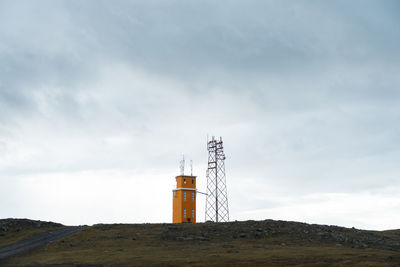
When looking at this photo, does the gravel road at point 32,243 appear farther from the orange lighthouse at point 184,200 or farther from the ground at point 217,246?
the orange lighthouse at point 184,200

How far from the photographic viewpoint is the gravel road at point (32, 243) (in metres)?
36.4

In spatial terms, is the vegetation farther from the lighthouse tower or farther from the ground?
the lighthouse tower

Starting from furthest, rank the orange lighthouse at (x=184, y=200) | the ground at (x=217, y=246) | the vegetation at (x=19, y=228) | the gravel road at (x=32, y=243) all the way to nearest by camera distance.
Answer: the orange lighthouse at (x=184, y=200) < the vegetation at (x=19, y=228) < the gravel road at (x=32, y=243) < the ground at (x=217, y=246)

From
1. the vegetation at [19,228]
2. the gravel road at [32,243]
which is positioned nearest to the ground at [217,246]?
the vegetation at [19,228]

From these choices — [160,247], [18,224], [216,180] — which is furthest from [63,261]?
[216,180]

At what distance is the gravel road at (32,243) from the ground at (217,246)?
1443 mm

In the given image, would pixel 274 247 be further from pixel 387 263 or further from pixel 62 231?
pixel 62 231

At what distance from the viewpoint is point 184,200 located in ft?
199

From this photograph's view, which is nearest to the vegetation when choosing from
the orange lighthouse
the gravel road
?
the gravel road

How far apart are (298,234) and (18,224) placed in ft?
107

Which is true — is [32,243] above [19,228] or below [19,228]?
below

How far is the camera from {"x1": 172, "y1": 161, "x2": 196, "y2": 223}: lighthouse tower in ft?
198

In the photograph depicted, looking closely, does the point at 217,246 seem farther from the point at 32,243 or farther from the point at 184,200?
the point at 184,200

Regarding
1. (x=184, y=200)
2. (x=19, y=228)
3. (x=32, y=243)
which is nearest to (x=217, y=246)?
(x=32, y=243)
